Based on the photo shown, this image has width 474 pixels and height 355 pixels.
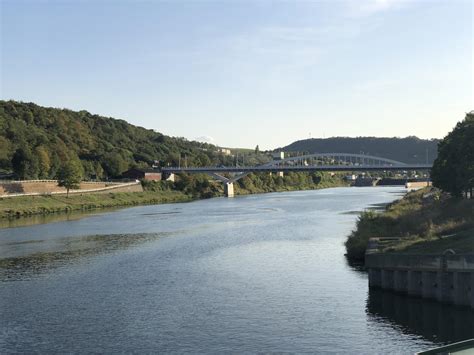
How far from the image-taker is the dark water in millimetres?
16594

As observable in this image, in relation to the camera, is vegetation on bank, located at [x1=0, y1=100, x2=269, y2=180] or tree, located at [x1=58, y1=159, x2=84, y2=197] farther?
vegetation on bank, located at [x1=0, y1=100, x2=269, y2=180]

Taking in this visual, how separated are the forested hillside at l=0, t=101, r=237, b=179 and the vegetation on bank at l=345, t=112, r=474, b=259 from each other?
184ft

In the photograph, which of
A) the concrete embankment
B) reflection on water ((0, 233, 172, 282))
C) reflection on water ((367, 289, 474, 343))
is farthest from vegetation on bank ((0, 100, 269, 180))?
reflection on water ((367, 289, 474, 343))

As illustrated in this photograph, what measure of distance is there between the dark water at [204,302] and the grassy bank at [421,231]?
1.84 meters

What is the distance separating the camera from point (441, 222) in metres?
30.3

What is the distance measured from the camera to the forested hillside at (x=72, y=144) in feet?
271

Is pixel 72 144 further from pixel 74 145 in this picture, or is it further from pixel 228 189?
pixel 228 189

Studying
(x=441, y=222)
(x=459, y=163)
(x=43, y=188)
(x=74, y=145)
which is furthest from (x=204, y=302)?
(x=74, y=145)

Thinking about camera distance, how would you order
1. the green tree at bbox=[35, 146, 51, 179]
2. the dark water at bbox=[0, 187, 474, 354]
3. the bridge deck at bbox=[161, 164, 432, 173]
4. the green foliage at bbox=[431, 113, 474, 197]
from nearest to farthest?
the dark water at bbox=[0, 187, 474, 354] < the green foliage at bbox=[431, 113, 474, 197] < the green tree at bbox=[35, 146, 51, 179] < the bridge deck at bbox=[161, 164, 432, 173]

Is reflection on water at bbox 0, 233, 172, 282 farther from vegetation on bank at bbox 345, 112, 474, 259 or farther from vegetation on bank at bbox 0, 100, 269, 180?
vegetation on bank at bbox 0, 100, 269, 180

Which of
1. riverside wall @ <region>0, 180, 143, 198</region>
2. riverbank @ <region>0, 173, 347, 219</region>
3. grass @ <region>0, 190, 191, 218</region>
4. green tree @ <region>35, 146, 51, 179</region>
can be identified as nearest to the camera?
grass @ <region>0, 190, 191, 218</region>

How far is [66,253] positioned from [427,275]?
21.0 metres

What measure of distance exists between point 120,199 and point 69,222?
29.5m

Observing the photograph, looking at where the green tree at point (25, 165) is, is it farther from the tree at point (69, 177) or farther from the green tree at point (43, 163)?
the tree at point (69, 177)
